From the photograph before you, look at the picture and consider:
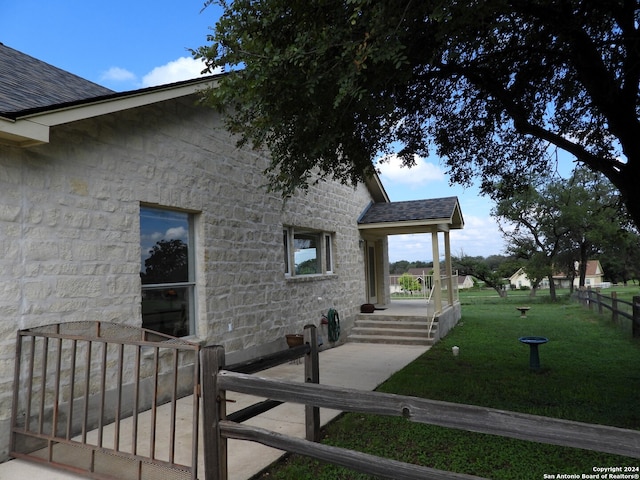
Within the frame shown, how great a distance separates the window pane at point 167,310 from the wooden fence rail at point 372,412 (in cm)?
323

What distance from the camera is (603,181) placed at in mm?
24938

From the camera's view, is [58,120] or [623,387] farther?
[623,387]

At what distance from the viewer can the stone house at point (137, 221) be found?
13.9ft

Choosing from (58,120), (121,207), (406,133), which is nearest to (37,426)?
(121,207)

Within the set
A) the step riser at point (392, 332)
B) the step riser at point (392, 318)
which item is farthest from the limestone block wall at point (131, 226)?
the step riser at point (392, 318)

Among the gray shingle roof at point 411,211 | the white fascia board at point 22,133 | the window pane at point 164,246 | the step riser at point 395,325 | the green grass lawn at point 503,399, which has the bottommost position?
the green grass lawn at point 503,399

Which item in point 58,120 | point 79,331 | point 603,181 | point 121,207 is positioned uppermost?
point 603,181

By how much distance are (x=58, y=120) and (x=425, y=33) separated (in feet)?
13.3

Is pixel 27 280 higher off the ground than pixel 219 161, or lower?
lower

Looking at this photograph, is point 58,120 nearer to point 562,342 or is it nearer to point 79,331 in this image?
point 79,331

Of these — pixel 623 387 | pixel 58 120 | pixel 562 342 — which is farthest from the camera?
pixel 562 342

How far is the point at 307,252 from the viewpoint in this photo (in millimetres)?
10570

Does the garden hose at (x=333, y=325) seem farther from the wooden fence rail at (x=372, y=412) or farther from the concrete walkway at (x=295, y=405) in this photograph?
the wooden fence rail at (x=372, y=412)

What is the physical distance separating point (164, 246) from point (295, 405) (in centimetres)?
295
